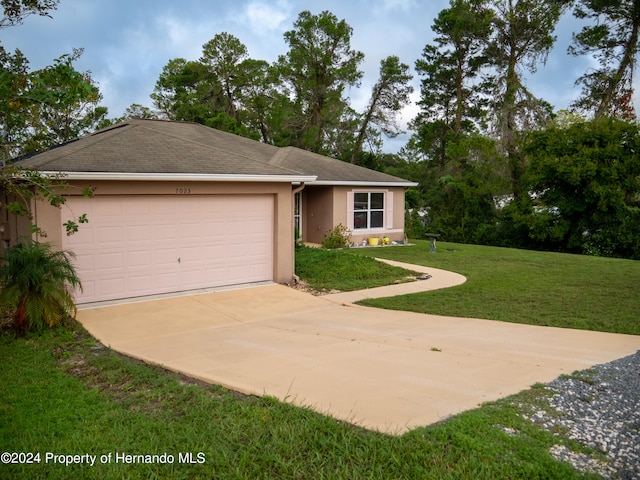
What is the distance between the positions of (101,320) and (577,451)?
7542 mm

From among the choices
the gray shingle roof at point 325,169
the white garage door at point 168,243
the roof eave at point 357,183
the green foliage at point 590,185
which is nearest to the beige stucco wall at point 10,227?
the white garage door at point 168,243

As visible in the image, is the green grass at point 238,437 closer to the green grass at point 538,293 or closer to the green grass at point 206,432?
the green grass at point 206,432

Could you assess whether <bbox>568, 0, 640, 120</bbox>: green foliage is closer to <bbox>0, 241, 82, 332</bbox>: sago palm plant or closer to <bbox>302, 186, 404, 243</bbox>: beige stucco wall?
<bbox>302, 186, 404, 243</bbox>: beige stucco wall

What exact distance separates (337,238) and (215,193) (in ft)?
30.1

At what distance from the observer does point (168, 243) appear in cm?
1080

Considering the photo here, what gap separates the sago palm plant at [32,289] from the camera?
7746 mm

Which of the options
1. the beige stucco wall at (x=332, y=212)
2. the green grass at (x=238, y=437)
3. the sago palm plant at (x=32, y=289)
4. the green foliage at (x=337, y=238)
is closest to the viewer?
the green grass at (x=238, y=437)

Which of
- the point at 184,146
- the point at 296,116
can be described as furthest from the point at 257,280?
the point at 296,116

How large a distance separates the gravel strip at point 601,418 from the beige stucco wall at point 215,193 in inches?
296

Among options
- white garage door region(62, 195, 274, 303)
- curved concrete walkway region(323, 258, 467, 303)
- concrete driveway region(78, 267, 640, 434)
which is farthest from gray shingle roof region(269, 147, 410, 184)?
concrete driveway region(78, 267, 640, 434)

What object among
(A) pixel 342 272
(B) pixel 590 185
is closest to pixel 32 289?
(A) pixel 342 272

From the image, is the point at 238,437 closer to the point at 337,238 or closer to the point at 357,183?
the point at 337,238

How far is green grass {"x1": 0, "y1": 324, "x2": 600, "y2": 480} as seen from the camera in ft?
12.5

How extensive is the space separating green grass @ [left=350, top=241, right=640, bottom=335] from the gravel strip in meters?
3.03
